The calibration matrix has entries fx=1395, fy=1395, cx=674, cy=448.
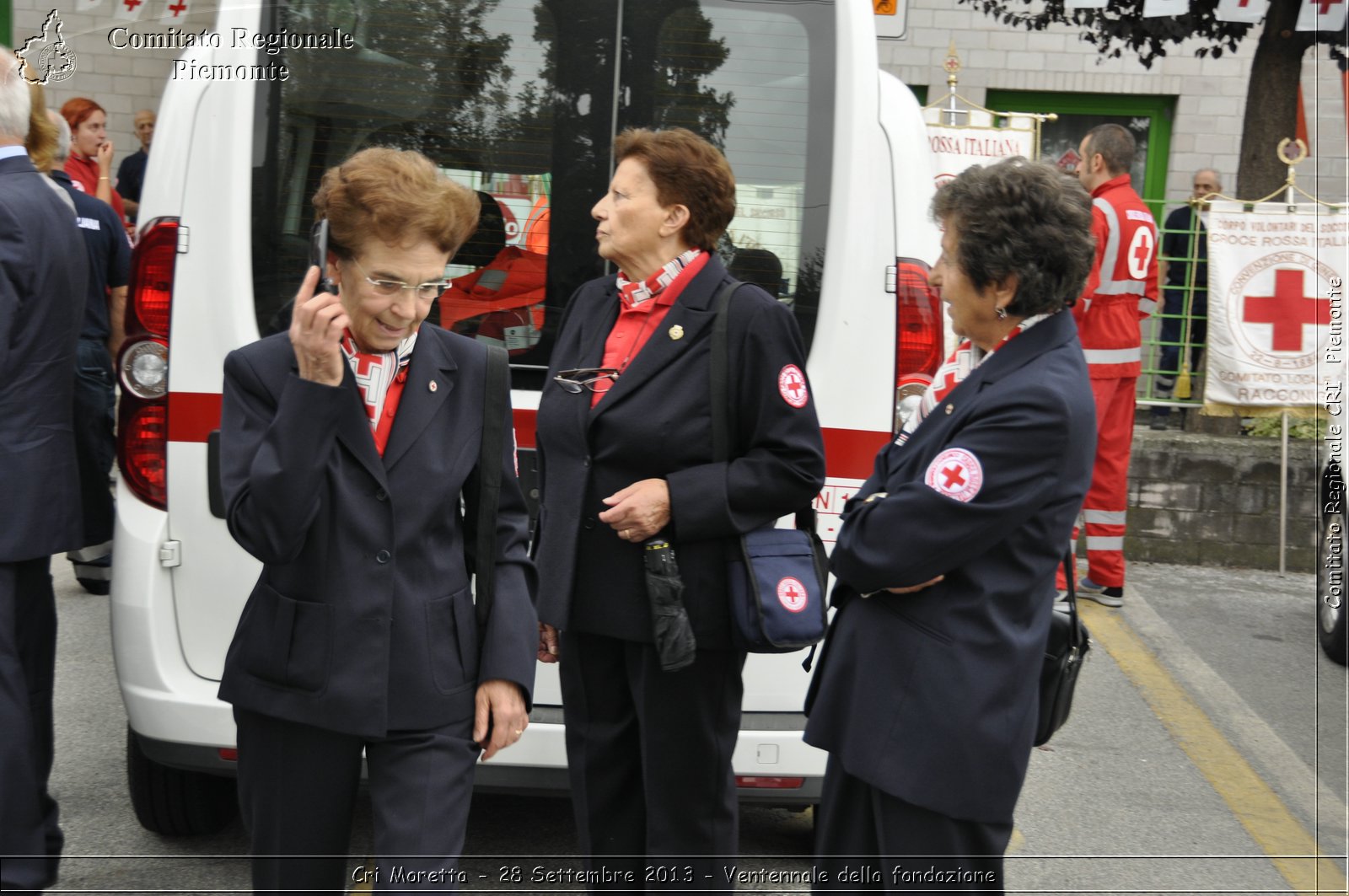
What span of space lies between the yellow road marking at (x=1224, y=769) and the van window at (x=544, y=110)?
8.08 ft

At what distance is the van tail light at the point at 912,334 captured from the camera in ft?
11.8

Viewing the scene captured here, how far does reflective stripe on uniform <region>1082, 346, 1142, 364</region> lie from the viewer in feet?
24.2

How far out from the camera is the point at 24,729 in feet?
11.4

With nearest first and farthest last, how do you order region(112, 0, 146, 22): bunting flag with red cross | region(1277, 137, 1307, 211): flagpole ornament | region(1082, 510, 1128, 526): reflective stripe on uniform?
1. region(1082, 510, 1128, 526): reflective stripe on uniform
2. region(112, 0, 146, 22): bunting flag with red cross
3. region(1277, 137, 1307, 211): flagpole ornament

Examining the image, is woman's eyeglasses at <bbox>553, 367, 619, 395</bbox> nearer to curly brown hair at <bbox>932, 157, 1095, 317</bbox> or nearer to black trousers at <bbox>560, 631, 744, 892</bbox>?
black trousers at <bbox>560, 631, 744, 892</bbox>

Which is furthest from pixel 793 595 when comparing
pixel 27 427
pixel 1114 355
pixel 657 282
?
pixel 1114 355

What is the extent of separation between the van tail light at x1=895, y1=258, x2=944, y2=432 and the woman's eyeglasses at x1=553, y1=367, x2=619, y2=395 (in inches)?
32.4

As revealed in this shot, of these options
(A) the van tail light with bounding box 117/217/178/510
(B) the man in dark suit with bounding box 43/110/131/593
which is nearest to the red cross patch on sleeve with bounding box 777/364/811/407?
(A) the van tail light with bounding box 117/217/178/510

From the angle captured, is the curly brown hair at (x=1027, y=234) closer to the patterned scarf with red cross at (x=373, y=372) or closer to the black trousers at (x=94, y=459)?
the patterned scarf with red cross at (x=373, y=372)

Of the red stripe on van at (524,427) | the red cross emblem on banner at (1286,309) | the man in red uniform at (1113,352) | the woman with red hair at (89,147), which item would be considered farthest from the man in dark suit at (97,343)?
the red cross emblem on banner at (1286,309)

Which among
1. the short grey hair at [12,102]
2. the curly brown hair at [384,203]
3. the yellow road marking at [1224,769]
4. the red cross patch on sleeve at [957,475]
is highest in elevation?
the short grey hair at [12,102]

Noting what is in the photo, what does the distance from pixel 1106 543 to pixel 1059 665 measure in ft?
16.0

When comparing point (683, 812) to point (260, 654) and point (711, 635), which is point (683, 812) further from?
point (260, 654)

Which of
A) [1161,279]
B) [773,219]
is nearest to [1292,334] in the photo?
[1161,279]
